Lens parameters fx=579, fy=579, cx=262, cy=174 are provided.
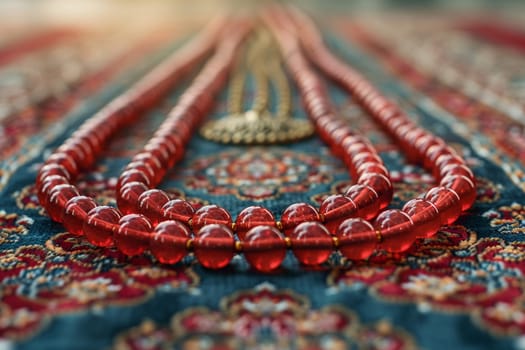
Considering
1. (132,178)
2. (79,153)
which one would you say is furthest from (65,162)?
(132,178)

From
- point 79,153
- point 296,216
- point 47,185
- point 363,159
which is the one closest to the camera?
point 296,216

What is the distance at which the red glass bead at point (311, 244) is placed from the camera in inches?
31.0

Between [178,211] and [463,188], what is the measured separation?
47 centimetres

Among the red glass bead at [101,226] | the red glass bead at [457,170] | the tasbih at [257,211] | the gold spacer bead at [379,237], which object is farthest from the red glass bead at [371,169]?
the red glass bead at [101,226]

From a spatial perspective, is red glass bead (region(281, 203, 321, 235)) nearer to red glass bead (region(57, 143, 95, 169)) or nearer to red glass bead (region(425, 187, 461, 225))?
red glass bead (region(425, 187, 461, 225))

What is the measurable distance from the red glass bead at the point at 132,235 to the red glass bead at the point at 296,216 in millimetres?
203

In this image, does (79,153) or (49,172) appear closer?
(49,172)

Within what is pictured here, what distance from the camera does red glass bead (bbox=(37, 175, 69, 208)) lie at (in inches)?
38.9

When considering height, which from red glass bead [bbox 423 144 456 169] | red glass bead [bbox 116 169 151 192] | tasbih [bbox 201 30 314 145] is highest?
red glass bead [bbox 116 169 151 192]

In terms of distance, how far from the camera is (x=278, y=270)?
805mm

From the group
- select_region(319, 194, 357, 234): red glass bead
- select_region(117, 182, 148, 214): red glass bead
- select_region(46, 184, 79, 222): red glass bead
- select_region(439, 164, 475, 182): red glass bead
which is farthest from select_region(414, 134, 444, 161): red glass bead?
select_region(46, 184, 79, 222): red glass bead

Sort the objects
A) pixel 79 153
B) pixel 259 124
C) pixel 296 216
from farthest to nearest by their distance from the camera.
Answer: pixel 259 124, pixel 79 153, pixel 296 216

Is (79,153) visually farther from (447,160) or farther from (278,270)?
(447,160)

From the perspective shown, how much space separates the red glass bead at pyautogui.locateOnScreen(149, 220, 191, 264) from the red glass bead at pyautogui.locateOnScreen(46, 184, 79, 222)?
8.2 inches
